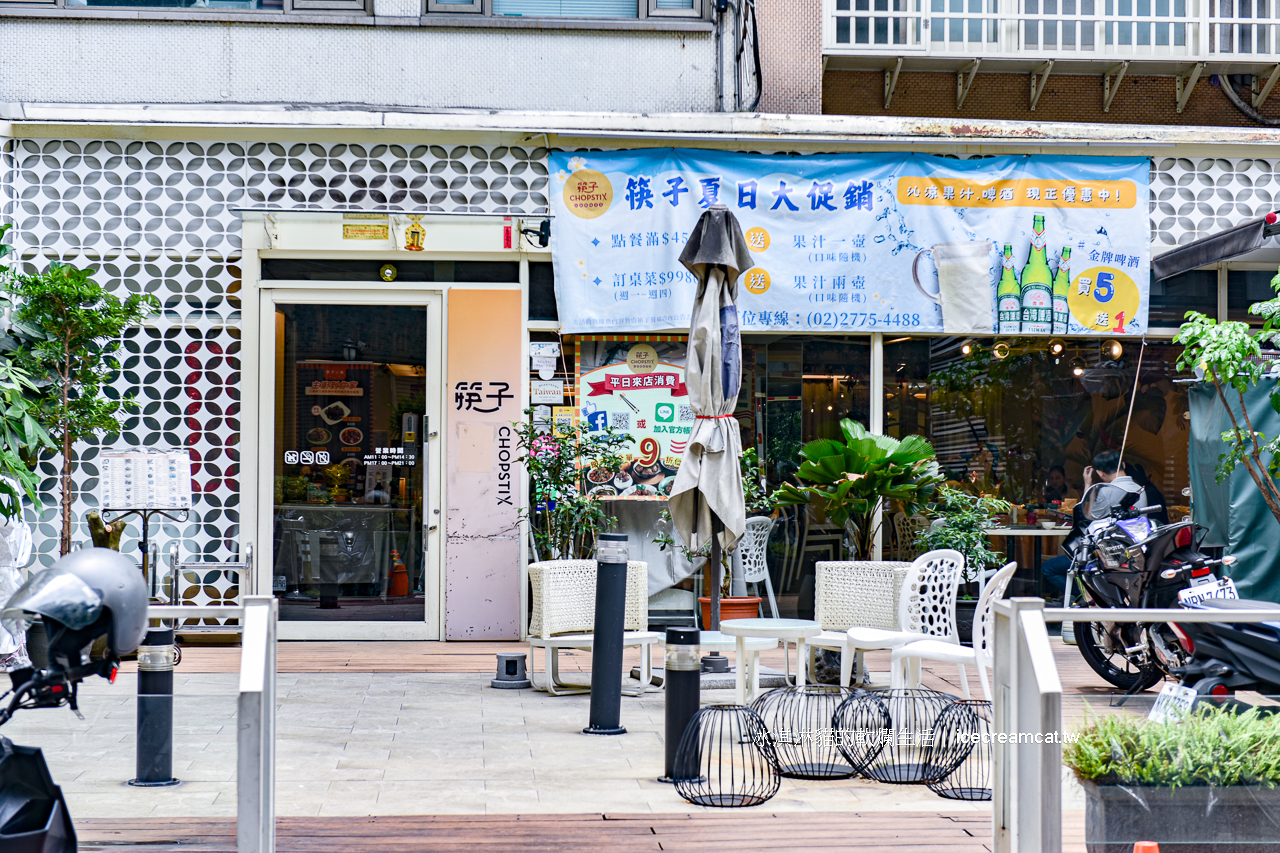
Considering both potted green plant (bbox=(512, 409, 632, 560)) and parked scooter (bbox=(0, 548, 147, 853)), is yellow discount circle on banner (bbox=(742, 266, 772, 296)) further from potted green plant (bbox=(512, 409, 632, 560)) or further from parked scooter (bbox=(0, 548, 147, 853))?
parked scooter (bbox=(0, 548, 147, 853))

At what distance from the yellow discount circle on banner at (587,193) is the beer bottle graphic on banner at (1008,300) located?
3332 millimetres

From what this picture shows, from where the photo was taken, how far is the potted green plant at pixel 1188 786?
355 centimetres

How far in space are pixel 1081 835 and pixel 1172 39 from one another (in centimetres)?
942

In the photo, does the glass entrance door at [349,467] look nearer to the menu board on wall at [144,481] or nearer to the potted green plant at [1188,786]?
the menu board on wall at [144,481]

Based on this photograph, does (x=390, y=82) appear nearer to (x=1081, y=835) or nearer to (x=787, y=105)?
(x=787, y=105)

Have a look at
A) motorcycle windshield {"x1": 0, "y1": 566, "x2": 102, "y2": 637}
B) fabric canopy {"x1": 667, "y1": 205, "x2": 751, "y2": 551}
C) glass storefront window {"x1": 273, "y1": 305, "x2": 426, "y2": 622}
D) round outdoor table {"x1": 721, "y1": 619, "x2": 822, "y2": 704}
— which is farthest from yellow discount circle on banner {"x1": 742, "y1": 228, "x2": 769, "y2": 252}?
motorcycle windshield {"x1": 0, "y1": 566, "x2": 102, "y2": 637}

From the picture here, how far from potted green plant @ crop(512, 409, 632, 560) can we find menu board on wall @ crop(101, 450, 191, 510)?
2.52m

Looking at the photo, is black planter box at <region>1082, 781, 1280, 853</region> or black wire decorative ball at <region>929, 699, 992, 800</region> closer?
black planter box at <region>1082, 781, 1280, 853</region>

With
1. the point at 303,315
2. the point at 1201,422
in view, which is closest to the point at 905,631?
the point at 1201,422

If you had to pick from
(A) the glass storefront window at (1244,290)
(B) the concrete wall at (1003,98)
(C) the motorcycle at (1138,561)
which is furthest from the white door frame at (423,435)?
(A) the glass storefront window at (1244,290)

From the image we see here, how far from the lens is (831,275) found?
10195 millimetres

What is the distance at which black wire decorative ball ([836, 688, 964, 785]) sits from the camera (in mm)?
5559

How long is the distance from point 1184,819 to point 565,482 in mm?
6509

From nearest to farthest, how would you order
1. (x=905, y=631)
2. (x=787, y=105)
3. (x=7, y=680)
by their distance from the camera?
(x=7, y=680)
(x=905, y=631)
(x=787, y=105)
